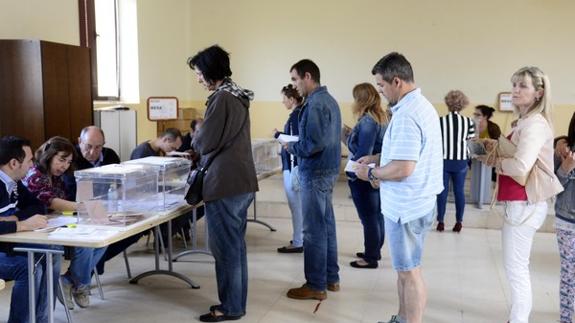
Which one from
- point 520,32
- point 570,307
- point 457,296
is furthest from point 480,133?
point 570,307

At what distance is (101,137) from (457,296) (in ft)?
8.72

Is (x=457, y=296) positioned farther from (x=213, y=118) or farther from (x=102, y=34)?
(x=102, y=34)

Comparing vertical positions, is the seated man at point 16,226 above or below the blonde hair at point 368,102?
below

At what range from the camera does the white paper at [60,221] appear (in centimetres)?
276

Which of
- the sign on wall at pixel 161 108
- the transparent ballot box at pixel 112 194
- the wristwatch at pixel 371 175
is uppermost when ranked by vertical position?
the sign on wall at pixel 161 108

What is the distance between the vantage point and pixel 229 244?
3.07 metres

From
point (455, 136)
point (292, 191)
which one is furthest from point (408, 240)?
point (455, 136)

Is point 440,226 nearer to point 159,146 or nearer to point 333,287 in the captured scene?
point 333,287

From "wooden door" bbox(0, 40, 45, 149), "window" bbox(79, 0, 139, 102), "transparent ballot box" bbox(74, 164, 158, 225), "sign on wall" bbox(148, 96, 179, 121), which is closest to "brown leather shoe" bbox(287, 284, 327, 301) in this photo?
"transparent ballot box" bbox(74, 164, 158, 225)

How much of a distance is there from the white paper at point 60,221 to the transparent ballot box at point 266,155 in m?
2.06

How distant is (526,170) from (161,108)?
4.61m

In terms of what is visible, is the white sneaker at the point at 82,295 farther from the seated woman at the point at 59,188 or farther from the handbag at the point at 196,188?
the handbag at the point at 196,188

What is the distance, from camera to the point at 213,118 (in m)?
2.93

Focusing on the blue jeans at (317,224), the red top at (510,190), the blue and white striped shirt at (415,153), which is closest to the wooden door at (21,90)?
the blue jeans at (317,224)
